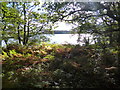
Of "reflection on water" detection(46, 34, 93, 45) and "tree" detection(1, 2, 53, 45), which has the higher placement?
"tree" detection(1, 2, 53, 45)

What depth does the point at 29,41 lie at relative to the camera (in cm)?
508

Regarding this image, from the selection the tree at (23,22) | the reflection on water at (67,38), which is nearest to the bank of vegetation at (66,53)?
the tree at (23,22)

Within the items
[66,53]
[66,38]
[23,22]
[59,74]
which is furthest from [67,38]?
[59,74]

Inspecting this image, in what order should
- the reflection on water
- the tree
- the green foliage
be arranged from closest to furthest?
the green foliage, the reflection on water, the tree

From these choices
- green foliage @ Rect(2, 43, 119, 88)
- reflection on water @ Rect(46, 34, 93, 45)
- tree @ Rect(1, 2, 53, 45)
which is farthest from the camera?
tree @ Rect(1, 2, 53, 45)

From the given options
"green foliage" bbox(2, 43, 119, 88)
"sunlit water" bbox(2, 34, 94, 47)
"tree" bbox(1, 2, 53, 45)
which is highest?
"tree" bbox(1, 2, 53, 45)

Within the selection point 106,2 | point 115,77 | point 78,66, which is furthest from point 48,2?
point 115,77

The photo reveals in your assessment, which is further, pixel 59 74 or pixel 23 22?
pixel 23 22

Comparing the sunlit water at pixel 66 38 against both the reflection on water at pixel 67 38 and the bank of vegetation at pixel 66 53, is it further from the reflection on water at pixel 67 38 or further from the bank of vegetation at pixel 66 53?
the bank of vegetation at pixel 66 53

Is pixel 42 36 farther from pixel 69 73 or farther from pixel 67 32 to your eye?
pixel 69 73

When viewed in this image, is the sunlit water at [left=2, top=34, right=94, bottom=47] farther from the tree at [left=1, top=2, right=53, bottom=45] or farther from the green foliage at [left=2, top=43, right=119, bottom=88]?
the green foliage at [left=2, top=43, right=119, bottom=88]

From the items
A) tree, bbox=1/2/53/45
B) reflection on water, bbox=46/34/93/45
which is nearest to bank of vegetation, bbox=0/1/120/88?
tree, bbox=1/2/53/45

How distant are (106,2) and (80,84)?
7.50 feet

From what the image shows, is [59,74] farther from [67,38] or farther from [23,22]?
[23,22]
